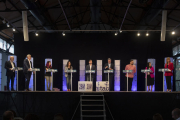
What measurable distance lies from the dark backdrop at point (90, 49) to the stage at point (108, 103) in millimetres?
4449

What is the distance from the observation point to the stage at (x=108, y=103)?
6809 mm

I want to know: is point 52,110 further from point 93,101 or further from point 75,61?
point 75,61

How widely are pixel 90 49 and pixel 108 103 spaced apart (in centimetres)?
524

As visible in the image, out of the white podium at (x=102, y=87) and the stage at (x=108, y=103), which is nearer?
the stage at (x=108, y=103)

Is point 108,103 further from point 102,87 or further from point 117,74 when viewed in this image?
point 117,74

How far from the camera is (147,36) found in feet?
37.6

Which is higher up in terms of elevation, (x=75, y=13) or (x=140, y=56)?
(x=75, y=13)

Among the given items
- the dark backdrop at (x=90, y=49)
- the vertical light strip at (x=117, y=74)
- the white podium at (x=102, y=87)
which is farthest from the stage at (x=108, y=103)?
the vertical light strip at (x=117, y=74)

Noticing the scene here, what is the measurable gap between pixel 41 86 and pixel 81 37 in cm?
402

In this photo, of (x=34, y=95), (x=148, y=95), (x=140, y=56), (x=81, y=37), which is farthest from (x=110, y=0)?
(x=34, y=95)

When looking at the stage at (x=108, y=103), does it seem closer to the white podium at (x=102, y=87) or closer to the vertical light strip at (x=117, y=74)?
the white podium at (x=102, y=87)

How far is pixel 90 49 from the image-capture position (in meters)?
11.6

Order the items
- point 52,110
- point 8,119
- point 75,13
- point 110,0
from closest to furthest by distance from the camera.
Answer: point 8,119, point 52,110, point 110,0, point 75,13

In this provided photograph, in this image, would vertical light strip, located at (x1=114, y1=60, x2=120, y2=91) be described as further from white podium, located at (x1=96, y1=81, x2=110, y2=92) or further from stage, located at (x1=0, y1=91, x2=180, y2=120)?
stage, located at (x1=0, y1=91, x2=180, y2=120)
